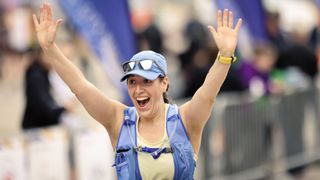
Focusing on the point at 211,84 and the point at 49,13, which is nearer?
the point at 211,84

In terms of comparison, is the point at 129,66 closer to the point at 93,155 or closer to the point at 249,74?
the point at 93,155

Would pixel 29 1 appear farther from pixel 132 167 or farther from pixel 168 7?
pixel 132 167

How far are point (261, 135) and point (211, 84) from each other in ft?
25.2

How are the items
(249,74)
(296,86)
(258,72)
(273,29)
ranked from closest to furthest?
(249,74)
(258,72)
(296,86)
(273,29)

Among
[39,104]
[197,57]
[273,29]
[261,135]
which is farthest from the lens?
[273,29]

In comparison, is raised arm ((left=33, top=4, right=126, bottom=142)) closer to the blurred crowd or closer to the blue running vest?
the blue running vest

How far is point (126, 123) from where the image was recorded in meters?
6.79

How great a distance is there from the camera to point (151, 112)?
671 centimetres

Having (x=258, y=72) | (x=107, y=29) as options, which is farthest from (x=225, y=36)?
(x=258, y=72)

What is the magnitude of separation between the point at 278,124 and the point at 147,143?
8.38m

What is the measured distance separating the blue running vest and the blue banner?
407 cm

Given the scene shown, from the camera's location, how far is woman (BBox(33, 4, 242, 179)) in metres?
6.64

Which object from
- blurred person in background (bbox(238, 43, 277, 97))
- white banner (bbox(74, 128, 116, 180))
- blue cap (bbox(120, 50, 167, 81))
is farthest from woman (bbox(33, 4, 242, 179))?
blurred person in background (bbox(238, 43, 277, 97))

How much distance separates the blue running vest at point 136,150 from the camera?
21.8ft
